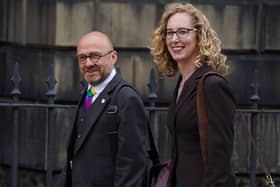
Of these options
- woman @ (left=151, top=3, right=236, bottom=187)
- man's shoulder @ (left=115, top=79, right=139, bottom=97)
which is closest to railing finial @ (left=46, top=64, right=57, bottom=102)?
man's shoulder @ (left=115, top=79, right=139, bottom=97)

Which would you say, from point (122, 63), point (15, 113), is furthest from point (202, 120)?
point (122, 63)

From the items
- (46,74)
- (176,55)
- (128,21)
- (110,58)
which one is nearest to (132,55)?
(128,21)

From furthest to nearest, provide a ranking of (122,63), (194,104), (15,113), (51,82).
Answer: (122,63)
(15,113)
(51,82)
(194,104)

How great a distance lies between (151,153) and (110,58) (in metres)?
0.55

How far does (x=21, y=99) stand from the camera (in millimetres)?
7477

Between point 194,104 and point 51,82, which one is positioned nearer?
point 194,104

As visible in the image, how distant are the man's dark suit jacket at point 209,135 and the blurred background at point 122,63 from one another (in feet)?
10.7

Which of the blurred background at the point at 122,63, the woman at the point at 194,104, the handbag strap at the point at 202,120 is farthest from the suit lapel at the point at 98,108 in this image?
the blurred background at the point at 122,63

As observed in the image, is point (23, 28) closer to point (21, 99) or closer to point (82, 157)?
point (21, 99)

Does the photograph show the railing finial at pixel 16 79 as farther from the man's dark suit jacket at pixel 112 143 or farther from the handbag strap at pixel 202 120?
the handbag strap at pixel 202 120

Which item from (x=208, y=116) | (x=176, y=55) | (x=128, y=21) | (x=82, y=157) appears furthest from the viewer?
(x=128, y=21)

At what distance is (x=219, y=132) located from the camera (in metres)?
3.58

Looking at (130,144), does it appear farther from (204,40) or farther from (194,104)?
(204,40)

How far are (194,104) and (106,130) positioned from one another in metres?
0.68
